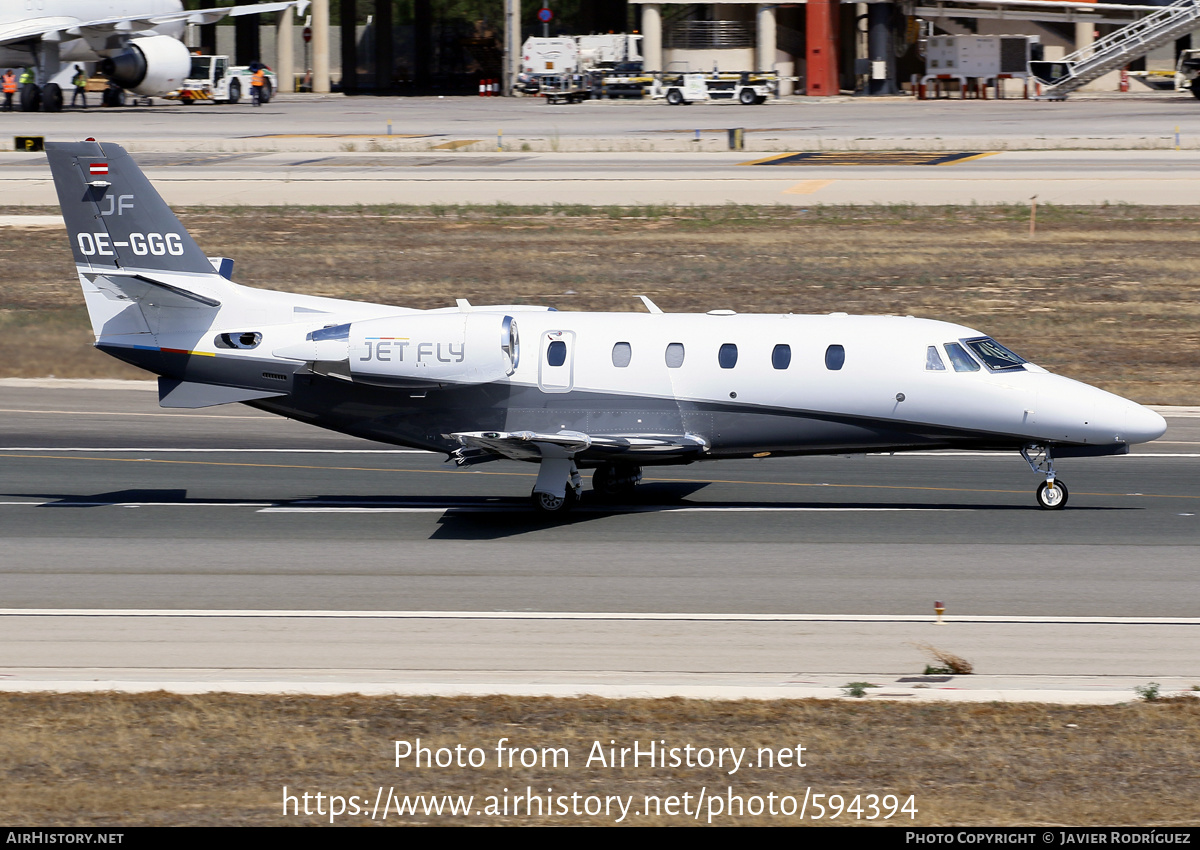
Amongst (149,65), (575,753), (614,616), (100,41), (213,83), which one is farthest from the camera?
(213,83)

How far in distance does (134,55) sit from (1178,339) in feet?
213

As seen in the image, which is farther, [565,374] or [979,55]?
[979,55]

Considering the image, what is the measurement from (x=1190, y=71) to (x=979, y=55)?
13.6 m

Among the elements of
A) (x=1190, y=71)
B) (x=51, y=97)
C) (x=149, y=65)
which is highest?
(x=149, y=65)

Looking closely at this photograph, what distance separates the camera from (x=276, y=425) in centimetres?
2941

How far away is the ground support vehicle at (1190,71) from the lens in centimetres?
9124

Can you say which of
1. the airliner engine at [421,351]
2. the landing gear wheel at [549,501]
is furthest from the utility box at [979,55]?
the airliner engine at [421,351]

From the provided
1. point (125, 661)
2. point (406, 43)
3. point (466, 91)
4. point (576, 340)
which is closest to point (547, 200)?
point (576, 340)

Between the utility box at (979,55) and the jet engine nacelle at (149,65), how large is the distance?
5035 centimetres

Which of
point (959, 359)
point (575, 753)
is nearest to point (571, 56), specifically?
point (959, 359)

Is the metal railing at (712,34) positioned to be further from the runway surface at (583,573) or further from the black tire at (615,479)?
the black tire at (615,479)

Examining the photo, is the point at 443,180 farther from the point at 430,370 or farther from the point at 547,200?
the point at 430,370

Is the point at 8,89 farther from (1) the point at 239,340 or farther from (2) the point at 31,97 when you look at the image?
(1) the point at 239,340

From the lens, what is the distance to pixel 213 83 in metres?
101
